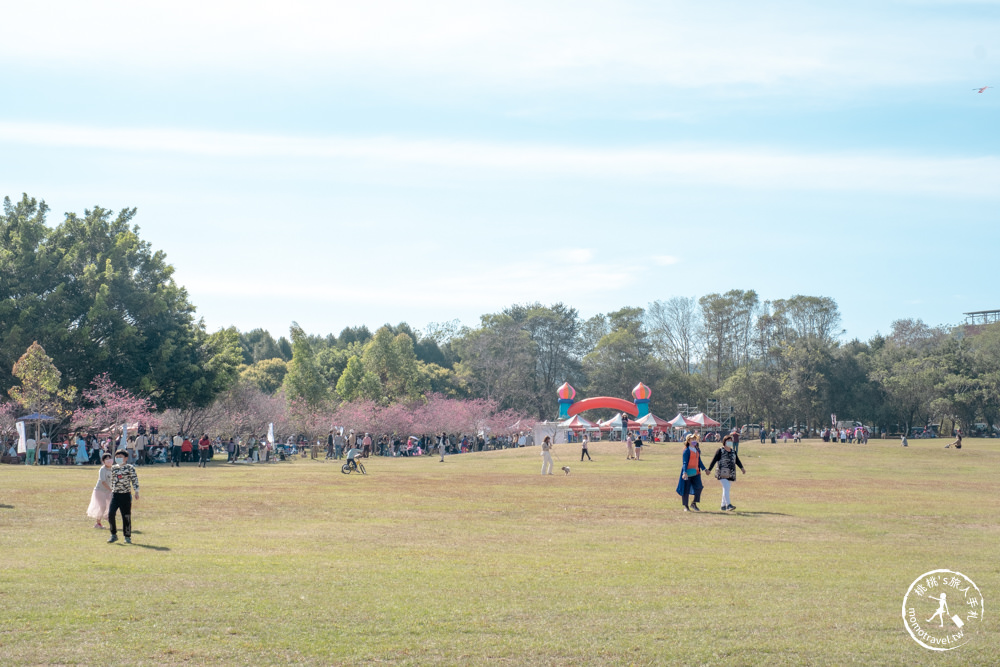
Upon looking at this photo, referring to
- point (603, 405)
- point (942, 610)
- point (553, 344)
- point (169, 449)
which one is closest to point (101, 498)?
point (942, 610)

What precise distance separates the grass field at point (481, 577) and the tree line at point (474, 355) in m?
35.4

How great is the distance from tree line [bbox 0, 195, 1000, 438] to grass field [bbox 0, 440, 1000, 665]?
35414 millimetres

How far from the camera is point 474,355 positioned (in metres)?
110

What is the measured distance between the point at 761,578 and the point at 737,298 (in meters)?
95.9

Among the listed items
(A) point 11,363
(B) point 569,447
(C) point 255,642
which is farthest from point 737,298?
(C) point 255,642

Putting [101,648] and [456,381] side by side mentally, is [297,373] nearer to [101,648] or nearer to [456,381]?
[456,381]

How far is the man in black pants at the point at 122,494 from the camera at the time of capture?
15516mm

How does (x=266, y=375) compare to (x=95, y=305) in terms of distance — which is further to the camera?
(x=266, y=375)

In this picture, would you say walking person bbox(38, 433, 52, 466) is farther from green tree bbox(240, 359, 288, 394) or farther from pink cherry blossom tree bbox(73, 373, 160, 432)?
green tree bbox(240, 359, 288, 394)

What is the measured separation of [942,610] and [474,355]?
330 ft

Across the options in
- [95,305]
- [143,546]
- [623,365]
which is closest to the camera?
[143,546]

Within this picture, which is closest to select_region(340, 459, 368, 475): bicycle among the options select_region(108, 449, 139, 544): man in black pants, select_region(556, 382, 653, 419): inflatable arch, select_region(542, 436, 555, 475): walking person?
select_region(542, 436, 555, 475): walking person

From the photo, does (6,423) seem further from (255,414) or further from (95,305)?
(255,414)

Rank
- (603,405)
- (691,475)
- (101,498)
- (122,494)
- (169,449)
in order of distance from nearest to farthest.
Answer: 1. (122,494)
2. (101,498)
3. (691,475)
4. (169,449)
5. (603,405)
